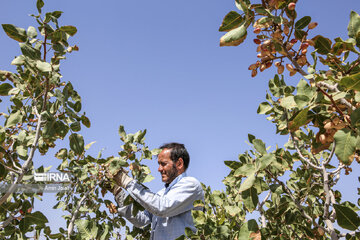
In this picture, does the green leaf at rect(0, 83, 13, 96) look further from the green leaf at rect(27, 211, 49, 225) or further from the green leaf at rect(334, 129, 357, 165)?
the green leaf at rect(334, 129, 357, 165)

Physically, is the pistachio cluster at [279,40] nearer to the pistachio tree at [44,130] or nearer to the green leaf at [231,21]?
the green leaf at [231,21]

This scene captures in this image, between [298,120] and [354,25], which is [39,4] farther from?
[354,25]

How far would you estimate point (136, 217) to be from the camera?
2992 mm

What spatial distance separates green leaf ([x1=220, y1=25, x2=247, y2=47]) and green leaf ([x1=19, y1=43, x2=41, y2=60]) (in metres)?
1.15

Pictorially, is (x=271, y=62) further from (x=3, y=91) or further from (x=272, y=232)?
(x=3, y=91)

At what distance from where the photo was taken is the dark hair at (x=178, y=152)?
3.24 metres

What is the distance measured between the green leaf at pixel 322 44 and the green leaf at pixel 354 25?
0.10 meters

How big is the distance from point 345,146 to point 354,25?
664 millimetres

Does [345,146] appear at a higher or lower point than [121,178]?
lower

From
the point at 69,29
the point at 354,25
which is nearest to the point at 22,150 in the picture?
the point at 69,29

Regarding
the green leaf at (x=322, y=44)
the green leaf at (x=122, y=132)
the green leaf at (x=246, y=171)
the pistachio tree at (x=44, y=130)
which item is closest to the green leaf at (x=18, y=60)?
the pistachio tree at (x=44, y=130)

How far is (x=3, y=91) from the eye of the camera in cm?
193

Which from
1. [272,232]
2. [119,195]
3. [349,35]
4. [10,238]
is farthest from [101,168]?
[349,35]

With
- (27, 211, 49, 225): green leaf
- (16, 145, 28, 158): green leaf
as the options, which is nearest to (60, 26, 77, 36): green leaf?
(16, 145, 28, 158): green leaf
